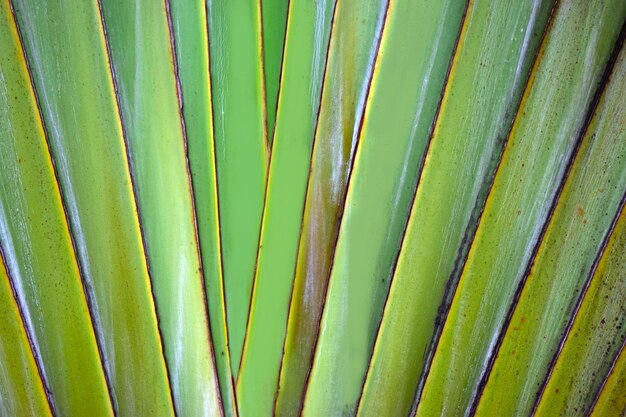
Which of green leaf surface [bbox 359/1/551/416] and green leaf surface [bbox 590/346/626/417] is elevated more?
green leaf surface [bbox 359/1/551/416]

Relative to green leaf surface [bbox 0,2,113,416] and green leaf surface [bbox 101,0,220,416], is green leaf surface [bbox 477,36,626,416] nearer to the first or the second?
green leaf surface [bbox 101,0,220,416]

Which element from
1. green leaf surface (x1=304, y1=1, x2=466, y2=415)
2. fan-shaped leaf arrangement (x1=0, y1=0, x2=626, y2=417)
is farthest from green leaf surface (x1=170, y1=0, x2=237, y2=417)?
green leaf surface (x1=304, y1=1, x2=466, y2=415)

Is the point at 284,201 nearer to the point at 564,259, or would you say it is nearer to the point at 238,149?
the point at 238,149

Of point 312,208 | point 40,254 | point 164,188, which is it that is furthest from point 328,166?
point 40,254

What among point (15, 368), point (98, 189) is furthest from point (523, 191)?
point (15, 368)

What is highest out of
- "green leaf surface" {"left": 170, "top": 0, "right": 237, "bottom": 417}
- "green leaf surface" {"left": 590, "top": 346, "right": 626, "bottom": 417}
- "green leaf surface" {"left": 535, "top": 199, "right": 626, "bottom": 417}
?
"green leaf surface" {"left": 170, "top": 0, "right": 237, "bottom": 417}

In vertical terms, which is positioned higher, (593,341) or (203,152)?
(203,152)

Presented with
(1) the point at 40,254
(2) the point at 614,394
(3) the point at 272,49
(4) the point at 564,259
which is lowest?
(2) the point at 614,394
